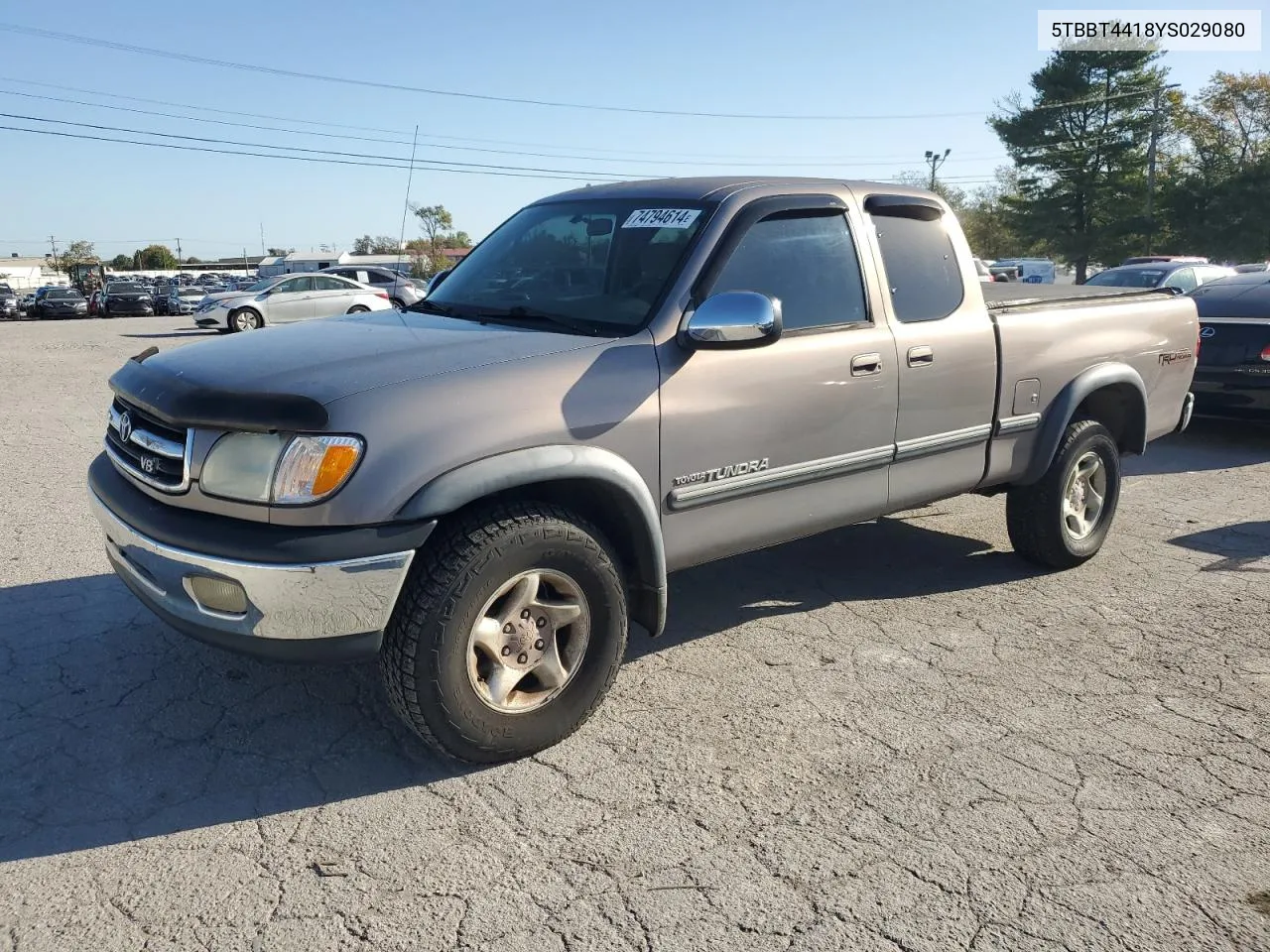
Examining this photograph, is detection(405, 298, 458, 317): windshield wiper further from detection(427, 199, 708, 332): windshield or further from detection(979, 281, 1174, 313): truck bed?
detection(979, 281, 1174, 313): truck bed

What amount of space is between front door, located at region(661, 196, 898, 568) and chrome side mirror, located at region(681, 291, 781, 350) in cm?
8

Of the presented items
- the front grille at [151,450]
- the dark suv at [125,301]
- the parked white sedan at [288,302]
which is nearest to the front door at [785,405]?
the front grille at [151,450]

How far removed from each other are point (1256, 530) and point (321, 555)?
5597 millimetres

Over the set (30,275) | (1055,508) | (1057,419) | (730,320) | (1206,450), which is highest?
(30,275)

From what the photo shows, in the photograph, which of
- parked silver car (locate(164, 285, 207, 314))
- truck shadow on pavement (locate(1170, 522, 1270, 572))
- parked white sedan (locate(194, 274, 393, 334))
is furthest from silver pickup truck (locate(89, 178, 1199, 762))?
parked silver car (locate(164, 285, 207, 314))

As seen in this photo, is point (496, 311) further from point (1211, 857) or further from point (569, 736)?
point (1211, 857)

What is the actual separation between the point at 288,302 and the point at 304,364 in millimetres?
20213

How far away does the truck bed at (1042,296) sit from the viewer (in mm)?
4840

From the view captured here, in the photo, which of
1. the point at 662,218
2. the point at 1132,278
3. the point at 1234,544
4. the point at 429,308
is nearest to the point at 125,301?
the point at 1132,278

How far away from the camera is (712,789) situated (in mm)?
3041

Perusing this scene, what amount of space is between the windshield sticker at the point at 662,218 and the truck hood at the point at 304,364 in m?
0.68

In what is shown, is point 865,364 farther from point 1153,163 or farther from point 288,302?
point 1153,163

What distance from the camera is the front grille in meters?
2.98

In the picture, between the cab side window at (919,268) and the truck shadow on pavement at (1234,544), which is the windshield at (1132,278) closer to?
the truck shadow on pavement at (1234,544)
